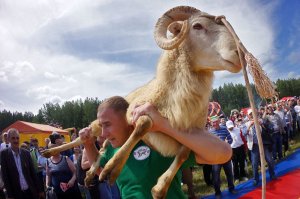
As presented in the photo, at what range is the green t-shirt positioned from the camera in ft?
5.56

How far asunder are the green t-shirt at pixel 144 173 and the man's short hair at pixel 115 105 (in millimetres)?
417

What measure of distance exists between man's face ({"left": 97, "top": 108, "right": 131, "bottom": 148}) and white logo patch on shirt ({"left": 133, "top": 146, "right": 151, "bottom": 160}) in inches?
7.9

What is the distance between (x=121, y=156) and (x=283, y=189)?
268 inches

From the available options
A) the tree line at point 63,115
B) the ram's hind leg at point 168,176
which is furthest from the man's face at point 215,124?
the tree line at point 63,115

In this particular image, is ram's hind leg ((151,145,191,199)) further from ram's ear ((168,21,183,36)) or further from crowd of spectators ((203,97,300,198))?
crowd of spectators ((203,97,300,198))

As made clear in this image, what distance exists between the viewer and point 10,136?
5.37 meters

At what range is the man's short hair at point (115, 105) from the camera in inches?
79.0

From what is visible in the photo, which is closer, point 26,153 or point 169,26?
point 169,26

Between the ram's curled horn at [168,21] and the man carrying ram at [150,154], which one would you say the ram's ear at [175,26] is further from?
the man carrying ram at [150,154]

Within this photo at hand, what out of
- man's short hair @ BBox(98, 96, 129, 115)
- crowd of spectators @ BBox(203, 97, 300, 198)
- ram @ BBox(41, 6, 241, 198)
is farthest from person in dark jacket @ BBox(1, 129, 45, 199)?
crowd of spectators @ BBox(203, 97, 300, 198)

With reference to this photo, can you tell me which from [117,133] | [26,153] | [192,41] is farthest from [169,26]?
[26,153]

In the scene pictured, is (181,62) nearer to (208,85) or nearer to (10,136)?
(208,85)

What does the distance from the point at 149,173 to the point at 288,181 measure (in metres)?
7.20

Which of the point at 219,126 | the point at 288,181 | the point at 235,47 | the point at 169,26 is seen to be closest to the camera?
the point at 235,47
